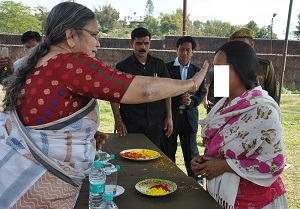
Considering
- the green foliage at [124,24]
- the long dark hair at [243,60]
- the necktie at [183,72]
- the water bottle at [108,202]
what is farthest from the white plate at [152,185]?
the green foliage at [124,24]

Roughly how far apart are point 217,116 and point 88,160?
80 cm

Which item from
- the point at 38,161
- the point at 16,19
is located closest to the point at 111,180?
the point at 38,161

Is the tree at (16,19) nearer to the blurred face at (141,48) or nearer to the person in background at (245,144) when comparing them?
the blurred face at (141,48)

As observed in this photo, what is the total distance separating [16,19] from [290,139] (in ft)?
76.1

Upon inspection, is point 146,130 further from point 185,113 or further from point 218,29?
point 218,29

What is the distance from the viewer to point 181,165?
448 cm

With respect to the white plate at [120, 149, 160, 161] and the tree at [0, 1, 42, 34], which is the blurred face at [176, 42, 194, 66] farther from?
the tree at [0, 1, 42, 34]

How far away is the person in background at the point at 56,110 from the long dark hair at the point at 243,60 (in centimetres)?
52

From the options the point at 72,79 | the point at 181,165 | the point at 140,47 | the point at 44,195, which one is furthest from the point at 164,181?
the point at 181,165

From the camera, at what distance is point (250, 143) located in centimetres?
168

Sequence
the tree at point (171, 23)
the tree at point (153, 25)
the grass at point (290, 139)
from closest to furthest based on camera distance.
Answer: the grass at point (290, 139)
the tree at point (153, 25)
the tree at point (171, 23)

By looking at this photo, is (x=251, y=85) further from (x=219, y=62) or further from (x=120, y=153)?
A: (x=120, y=153)

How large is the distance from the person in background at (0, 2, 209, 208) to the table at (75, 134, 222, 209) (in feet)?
1.31

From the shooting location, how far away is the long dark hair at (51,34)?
1.28m
